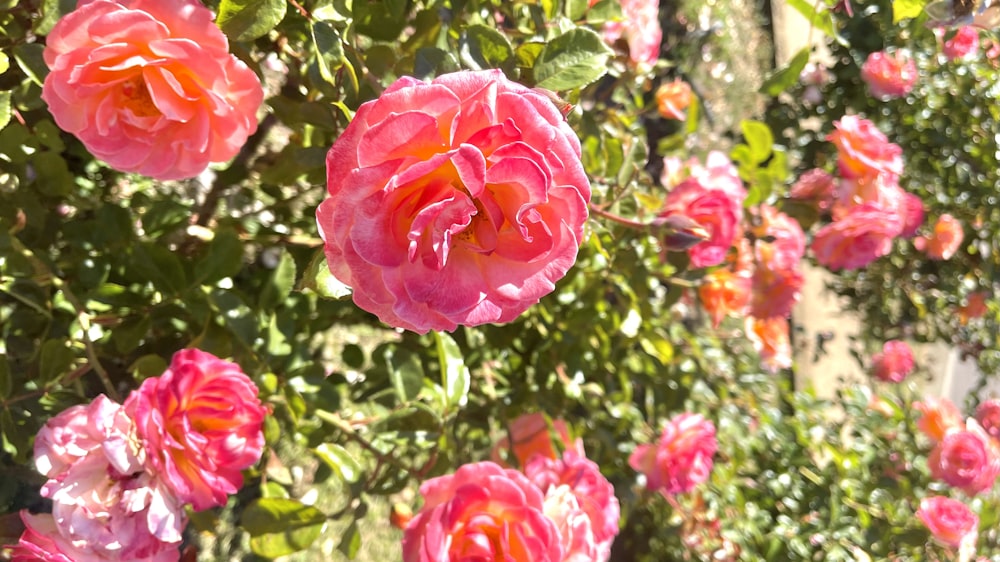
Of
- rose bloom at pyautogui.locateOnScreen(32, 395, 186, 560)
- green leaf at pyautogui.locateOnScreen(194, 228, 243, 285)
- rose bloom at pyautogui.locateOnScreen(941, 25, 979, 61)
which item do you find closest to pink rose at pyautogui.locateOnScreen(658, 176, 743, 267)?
green leaf at pyautogui.locateOnScreen(194, 228, 243, 285)

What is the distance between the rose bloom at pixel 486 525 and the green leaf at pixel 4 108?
53 centimetres

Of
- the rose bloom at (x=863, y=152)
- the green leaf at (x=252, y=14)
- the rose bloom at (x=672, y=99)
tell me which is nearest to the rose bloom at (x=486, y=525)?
the green leaf at (x=252, y=14)

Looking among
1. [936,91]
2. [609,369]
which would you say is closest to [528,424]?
[609,369]

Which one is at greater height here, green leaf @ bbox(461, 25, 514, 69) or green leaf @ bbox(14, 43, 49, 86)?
green leaf @ bbox(461, 25, 514, 69)

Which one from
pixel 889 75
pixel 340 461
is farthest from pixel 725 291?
pixel 889 75

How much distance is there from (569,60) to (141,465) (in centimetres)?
52

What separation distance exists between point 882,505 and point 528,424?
38.7 inches

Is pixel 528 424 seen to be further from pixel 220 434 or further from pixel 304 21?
pixel 304 21

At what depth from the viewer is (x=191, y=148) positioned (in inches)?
23.5

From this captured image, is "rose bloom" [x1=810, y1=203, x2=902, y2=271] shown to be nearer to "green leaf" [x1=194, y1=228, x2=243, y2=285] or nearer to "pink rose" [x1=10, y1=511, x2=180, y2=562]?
"green leaf" [x1=194, y1=228, x2=243, y2=285]

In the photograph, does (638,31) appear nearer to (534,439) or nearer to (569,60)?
(569,60)

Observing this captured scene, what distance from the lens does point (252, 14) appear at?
0.54 m

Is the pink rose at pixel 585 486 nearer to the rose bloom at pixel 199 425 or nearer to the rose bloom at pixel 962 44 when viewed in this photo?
the rose bloom at pixel 199 425

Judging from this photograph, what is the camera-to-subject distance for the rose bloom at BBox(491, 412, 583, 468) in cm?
107
